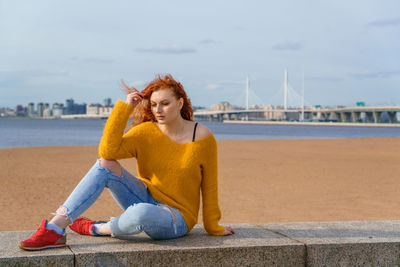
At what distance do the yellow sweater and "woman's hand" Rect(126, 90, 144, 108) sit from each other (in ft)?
0.08

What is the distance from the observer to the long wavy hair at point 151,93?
232 centimetres

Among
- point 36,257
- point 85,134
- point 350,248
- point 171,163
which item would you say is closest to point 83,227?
point 36,257

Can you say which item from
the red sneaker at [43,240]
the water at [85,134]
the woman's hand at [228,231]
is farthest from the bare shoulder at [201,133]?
the water at [85,134]

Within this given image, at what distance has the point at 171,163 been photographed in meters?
2.28

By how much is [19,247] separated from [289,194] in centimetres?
463

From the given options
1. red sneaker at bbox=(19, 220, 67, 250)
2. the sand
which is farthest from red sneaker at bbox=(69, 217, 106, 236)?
the sand

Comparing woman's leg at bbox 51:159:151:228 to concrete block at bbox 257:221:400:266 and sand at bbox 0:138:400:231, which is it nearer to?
concrete block at bbox 257:221:400:266

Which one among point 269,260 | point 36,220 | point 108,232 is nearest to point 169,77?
point 108,232

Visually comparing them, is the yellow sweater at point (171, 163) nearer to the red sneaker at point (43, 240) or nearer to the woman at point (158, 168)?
the woman at point (158, 168)

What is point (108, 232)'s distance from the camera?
2307 millimetres

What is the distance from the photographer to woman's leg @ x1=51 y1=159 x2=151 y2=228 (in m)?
2.13

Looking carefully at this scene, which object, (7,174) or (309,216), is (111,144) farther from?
(7,174)

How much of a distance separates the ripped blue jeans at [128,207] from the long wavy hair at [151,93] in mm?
323

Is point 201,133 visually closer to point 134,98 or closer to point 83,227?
point 134,98
